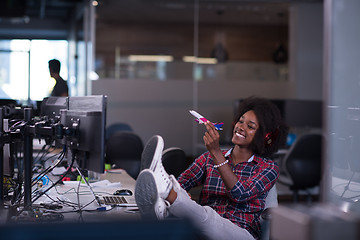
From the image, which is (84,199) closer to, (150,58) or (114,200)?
(114,200)

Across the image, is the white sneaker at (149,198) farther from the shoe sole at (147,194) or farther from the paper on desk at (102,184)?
the paper on desk at (102,184)

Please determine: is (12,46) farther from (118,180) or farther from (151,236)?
(151,236)

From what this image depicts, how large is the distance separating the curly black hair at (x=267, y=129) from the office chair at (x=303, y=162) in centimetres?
295

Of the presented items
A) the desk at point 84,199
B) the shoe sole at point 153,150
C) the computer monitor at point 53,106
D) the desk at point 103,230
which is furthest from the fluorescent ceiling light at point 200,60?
the desk at point 103,230

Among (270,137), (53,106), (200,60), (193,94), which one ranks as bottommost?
(270,137)

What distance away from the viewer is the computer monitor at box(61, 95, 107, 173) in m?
2.11

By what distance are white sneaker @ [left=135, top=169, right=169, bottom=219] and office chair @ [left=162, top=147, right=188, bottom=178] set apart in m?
0.99

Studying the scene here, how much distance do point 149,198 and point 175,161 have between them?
116 centimetres

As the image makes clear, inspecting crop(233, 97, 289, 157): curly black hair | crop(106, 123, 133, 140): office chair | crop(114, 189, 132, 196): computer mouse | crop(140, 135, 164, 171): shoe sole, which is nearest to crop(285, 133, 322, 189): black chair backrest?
crop(106, 123, 133, 140): office chair

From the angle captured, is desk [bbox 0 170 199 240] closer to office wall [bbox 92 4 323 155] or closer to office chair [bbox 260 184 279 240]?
office chair [bbox 260 184 279 240]

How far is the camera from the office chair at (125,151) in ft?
17.1

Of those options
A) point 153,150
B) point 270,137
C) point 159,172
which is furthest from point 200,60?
point 159,172

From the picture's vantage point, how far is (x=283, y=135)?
3002mm

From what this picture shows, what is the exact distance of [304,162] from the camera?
597 cm
